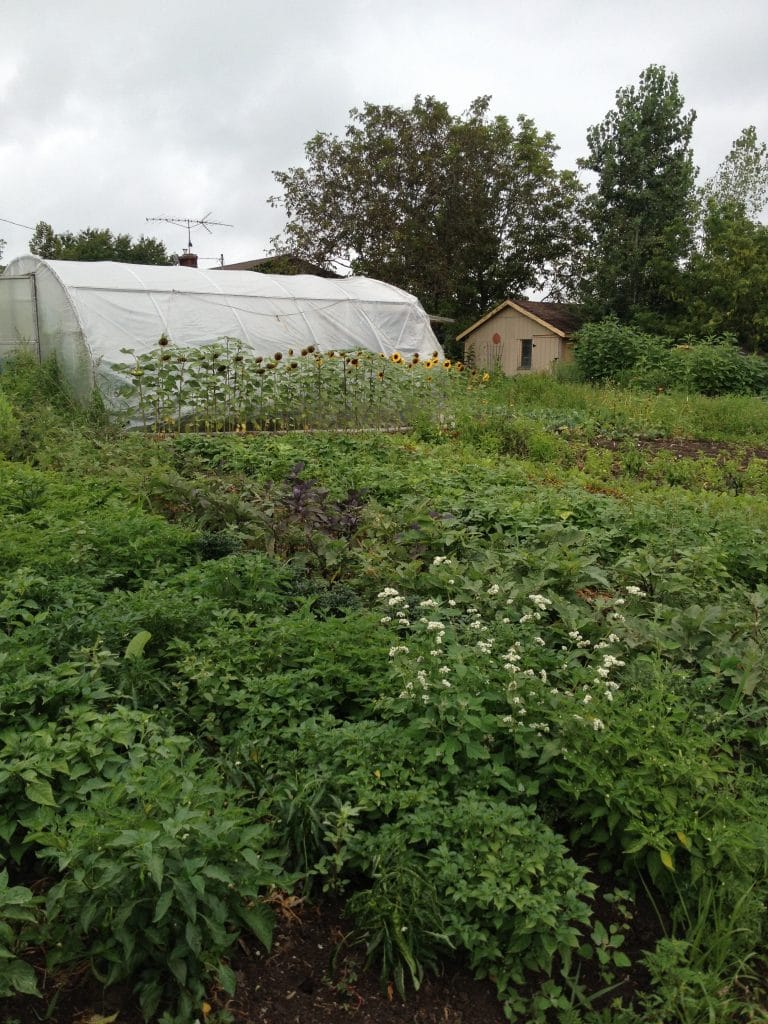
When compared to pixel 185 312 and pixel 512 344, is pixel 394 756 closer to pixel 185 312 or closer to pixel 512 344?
pixel 185 312

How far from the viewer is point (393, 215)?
3155cm

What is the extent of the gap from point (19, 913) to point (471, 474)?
5.11 meters

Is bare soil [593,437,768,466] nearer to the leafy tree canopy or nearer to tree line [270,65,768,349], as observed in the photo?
tree line [270,65,768,349]

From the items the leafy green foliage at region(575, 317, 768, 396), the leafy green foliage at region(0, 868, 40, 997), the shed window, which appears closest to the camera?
the leafy green foliage at region(0, 868, 40, 997)

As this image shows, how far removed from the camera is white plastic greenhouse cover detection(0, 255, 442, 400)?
39.6ft

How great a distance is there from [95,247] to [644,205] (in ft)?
103

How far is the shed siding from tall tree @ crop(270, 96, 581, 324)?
2125 mm

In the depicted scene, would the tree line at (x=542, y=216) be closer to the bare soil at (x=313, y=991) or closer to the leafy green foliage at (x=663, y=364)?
the leafy green foliage at (x=663, y=364)

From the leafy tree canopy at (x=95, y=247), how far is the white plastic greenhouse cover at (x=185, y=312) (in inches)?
1378

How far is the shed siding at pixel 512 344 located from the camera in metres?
28.7

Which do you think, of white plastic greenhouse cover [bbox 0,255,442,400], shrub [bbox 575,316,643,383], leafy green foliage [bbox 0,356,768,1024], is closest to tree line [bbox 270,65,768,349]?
shrub [bbox 575,316,643,383]

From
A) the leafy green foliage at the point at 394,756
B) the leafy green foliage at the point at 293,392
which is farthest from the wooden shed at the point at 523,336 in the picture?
the leafy green foliage at the point at 394,756

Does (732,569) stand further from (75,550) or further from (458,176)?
(458,176)

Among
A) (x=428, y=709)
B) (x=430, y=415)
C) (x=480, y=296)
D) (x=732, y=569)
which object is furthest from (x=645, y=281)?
(x=428, y=709)
